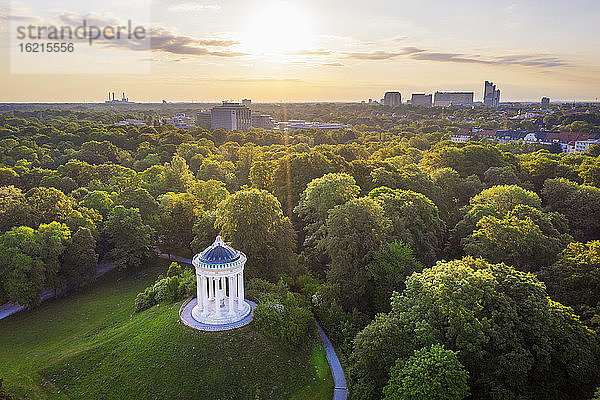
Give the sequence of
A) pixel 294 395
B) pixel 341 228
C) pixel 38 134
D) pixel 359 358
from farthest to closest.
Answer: pixel 38 134
pixel 341 228
pixel 294 395
pixel 359 358

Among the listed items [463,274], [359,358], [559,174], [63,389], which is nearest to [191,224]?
[63,389]

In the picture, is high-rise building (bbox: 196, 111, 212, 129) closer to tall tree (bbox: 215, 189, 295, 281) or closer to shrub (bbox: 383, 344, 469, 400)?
tall tree (bbox: 215, 189, 295, 281)

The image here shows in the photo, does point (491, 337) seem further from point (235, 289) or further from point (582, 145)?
point (582, 145)

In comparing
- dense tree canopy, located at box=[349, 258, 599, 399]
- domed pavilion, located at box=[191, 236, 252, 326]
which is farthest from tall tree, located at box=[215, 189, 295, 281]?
dense tree canopy, located at box=[349, 258, 599, 399]

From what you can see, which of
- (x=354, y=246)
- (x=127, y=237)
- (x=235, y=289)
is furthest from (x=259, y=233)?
(x=127, y=237)

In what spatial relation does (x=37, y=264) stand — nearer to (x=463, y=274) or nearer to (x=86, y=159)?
(x=463, y=274)

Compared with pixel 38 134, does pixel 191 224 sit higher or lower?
lower

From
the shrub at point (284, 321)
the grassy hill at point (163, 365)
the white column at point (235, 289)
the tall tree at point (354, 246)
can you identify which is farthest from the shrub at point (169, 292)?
the tall tree at point (354, 246)
